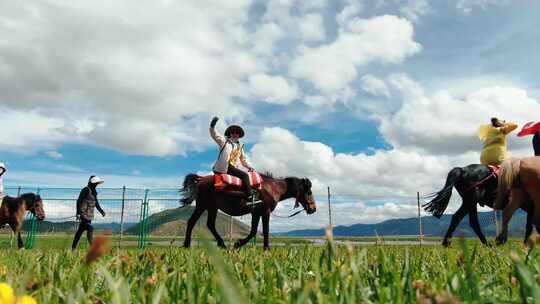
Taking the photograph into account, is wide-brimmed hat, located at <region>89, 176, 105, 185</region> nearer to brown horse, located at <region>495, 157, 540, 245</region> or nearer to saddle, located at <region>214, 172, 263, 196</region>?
saddle, located at <region>214, 172, 263, 196</region>

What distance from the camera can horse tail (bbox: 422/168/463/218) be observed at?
1016 centimetres

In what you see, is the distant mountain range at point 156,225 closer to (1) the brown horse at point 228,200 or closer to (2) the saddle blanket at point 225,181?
(1) the brown horse at point 228,200

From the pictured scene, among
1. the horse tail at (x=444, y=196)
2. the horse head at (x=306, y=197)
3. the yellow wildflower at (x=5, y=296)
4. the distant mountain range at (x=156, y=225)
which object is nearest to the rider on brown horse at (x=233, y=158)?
the horse head at (x=306, y=197)

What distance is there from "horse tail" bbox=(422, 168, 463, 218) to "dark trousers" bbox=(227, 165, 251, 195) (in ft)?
13.9

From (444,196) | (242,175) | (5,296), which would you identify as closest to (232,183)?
(242,175)

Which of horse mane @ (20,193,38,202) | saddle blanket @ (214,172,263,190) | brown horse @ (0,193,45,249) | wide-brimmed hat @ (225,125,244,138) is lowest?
brown horse @ (0,193,45,249)

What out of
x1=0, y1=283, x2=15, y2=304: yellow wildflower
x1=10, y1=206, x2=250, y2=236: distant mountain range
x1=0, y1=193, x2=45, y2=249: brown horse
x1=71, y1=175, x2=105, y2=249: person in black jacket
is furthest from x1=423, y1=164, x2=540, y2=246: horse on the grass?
x1=10, y1=206, x2=250, y2=236: distant mountain range

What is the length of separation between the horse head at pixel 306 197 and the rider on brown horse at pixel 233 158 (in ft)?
5.95

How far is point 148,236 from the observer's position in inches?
855

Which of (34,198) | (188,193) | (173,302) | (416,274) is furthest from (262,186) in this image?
(173,302)

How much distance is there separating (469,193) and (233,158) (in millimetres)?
5558

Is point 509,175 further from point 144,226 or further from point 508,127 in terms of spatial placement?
point 144,226

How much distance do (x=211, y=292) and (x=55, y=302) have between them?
543 millimetres

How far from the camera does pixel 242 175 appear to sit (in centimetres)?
990
